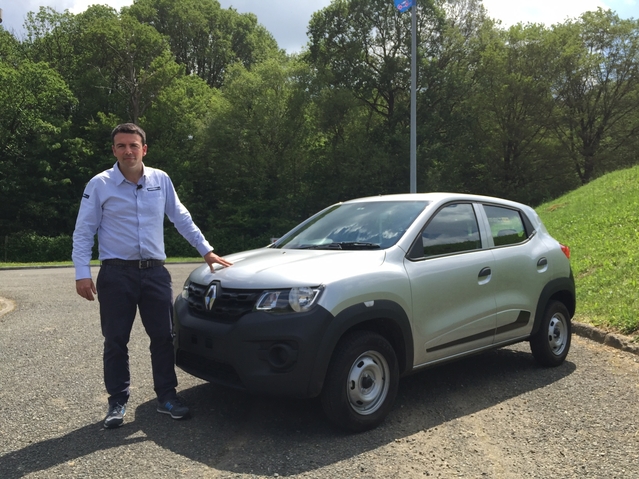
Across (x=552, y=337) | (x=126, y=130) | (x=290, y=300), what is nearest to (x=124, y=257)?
(x=126, y=130)

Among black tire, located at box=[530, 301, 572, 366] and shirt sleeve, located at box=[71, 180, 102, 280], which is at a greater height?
shirt sleeve, located at box=[71, 180, 102, 280]

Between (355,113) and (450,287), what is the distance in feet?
108

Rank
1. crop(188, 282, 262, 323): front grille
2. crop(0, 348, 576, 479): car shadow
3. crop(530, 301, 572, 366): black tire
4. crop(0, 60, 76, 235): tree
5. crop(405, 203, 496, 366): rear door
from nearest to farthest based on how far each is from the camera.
Result: 1. crop(0, 348, 576, 479): car shadow
2. crop(188, 282, 262, 323): front grille
3. crop(405, 203, 496, 366): rear door
4. crop(530, 301, 572, 366): black tire
5. crop(0, 60, 76, 235): tree

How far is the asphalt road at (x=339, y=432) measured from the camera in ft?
11.4

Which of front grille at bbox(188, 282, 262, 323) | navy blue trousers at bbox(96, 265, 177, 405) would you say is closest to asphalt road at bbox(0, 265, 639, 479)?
navy blue trousers at bbox(96, 265, 177, 405)

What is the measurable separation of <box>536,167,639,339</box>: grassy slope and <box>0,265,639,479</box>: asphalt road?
1.62m

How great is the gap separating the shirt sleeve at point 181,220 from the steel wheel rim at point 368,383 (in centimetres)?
151

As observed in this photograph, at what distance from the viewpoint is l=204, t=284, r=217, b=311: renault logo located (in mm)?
4012

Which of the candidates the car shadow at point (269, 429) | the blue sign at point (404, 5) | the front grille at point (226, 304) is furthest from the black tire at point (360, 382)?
the blue sign at point (404, 5)

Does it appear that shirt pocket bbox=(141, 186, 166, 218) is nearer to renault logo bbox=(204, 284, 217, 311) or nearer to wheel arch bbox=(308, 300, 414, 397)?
renault logo bbox=(204, 284, 217, 311)

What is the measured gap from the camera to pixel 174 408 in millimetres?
4262

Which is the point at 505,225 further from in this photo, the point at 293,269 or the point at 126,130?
the point at 126,130

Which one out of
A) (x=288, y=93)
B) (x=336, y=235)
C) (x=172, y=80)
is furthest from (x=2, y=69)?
(x=336, y=235)

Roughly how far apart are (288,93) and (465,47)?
1236 centimetres
